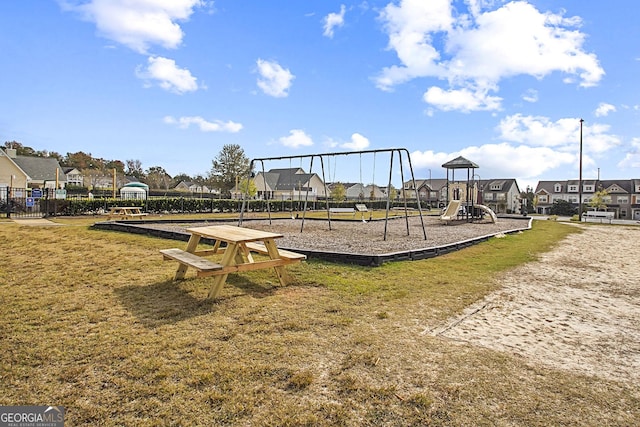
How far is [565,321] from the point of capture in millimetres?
4121

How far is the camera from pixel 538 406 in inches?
93.2

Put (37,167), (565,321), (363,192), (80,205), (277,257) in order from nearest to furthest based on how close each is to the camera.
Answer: (565,321) → (277,257) → (80,205) → (37,167) → (363,192)

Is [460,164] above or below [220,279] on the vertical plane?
above

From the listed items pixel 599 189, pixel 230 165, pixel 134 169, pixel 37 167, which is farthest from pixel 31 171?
pixel 599 189

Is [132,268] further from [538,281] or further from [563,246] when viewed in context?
[563,246]

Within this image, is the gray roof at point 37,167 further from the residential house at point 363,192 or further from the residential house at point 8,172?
the residential house at point 363,192

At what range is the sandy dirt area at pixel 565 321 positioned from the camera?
3.14 m

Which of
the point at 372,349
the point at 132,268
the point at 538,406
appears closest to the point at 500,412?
the point at 538,406

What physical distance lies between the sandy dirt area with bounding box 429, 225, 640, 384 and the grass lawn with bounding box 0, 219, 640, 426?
24cm

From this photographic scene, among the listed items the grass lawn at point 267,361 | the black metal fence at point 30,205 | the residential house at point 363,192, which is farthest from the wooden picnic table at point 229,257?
the residential house at point 363,192

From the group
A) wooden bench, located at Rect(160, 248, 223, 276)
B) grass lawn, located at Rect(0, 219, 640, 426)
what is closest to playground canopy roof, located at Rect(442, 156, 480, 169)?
grass lawn, located at Rect(0, 219, 640, 426)

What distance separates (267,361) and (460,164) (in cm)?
1925

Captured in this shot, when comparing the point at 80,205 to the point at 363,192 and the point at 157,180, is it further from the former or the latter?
the point at 157,180

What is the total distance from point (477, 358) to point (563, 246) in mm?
9887
